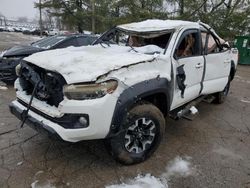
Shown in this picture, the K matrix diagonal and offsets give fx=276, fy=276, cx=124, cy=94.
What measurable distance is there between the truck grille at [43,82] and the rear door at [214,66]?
2.61 meters

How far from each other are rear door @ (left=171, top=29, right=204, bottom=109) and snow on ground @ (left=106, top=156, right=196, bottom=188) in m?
0.82

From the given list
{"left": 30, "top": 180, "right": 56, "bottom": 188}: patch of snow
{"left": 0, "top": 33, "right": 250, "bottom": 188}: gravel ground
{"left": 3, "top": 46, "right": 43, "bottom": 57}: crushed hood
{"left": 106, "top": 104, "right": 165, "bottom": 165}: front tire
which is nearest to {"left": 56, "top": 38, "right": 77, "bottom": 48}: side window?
{"left": 3, "top": 46, "right": 43, "bottom": 57}: crushed hood

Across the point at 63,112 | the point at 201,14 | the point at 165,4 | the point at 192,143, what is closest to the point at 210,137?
the point at 192,143

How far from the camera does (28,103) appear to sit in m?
3.38

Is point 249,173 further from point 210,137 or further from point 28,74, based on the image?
point 28,74

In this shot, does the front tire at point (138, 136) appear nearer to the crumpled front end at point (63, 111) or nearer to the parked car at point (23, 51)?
the crumpled front end at point (63, 111)

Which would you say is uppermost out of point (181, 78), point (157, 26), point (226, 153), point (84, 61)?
point (157, 26)

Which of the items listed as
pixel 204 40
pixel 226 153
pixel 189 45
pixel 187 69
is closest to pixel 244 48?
pixel 204 40

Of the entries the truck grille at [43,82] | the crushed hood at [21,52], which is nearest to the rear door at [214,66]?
the truck grille at [43,82]

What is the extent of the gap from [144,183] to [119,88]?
1100 mm

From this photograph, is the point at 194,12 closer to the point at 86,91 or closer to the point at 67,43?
the point at 67,43

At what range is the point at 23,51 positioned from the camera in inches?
280

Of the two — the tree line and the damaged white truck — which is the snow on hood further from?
the tree line

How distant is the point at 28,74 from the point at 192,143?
2.55m
